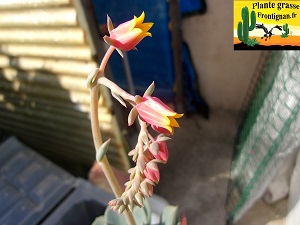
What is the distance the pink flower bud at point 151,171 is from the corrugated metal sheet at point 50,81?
791mm

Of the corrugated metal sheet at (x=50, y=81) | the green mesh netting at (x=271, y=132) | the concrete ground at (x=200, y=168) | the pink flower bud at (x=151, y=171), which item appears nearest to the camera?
the pink flower bud at (x=151, y=171)

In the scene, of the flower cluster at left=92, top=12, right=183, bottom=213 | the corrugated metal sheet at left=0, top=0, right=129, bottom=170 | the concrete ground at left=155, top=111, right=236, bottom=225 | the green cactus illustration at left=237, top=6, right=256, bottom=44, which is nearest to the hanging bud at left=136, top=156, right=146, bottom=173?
the flower cluster at left=92, top=12, right=183, bottom=213

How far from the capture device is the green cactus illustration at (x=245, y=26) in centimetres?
91

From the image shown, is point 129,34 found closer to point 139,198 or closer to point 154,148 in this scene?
point 154,148

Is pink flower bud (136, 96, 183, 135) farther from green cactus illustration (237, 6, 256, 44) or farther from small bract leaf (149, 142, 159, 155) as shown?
green cactus illustration (237, 6, 256, 44)

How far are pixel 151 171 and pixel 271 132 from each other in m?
0.72

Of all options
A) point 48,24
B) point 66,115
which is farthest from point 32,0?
point 66,115

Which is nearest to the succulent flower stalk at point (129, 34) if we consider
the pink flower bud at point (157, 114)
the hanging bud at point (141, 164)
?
the pink flower bud at point (157, 114)

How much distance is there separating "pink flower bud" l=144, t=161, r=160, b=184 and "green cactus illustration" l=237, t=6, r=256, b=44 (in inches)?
20.1

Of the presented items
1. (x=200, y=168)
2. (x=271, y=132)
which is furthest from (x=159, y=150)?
(x=200, y=168)

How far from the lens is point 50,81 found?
1.62 meters

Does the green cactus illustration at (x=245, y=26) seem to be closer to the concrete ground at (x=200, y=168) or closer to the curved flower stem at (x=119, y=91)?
the curved flower stem at (x=119, y=91)

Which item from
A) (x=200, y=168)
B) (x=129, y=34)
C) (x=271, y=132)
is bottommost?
(x=200, y=168)

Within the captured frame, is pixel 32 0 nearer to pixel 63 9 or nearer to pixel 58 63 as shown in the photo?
pixel 63 9
